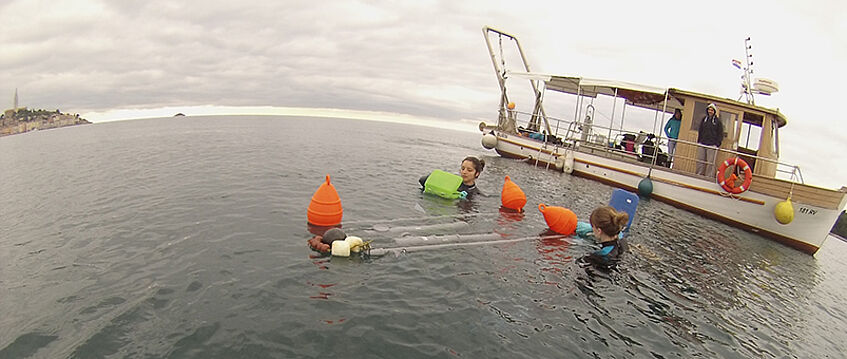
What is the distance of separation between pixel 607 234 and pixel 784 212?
11.6 metres

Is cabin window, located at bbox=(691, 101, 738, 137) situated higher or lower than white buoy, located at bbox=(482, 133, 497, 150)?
higher

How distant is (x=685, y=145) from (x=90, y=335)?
22739 millimetres

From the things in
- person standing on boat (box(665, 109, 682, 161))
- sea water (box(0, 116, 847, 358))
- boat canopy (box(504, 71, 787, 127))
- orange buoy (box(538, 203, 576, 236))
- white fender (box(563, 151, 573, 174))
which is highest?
boat canopy (box(504, 71, 787, 127))

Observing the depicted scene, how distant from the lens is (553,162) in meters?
26.5

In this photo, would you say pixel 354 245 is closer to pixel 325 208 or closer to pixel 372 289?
pixel 372 289

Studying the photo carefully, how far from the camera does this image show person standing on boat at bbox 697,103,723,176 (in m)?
17.2

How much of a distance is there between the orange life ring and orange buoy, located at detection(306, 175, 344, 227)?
17035 mm

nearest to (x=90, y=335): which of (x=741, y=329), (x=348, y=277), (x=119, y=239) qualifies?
(x=348, y=277)

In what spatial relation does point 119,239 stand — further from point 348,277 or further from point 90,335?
point 348,277

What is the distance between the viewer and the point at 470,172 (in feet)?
47.1

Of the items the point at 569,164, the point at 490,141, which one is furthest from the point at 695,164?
the point at 490,141

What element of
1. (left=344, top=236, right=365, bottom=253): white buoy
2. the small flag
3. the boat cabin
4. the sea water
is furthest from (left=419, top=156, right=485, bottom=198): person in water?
the small flag

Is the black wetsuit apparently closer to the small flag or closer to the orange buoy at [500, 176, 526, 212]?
the orange buoy at [500, 176, 526, 212]

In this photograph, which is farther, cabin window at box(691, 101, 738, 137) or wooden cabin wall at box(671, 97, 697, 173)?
wooden cabin wall at box(671, 97, 697, 173)
